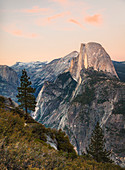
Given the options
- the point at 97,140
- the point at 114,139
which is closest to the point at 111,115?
the point at 114,139

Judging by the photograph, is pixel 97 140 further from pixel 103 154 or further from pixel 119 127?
pixel 119 127

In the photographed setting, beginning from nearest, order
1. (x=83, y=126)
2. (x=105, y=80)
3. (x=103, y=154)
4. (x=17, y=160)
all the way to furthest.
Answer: (x=17, y=160), (x=103, y=154), (x=83, y=126), (x=105, y=80)

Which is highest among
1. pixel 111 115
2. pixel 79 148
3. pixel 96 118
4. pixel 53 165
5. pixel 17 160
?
pixel 17 160

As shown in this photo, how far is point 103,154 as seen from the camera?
120ft

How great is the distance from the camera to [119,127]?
147875 mm

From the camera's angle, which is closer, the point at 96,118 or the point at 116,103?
the point at 116,103

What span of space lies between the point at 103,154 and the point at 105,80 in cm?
17038

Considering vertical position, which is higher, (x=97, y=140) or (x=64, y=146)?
(x=64, y=146)

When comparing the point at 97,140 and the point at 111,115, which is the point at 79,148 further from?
the point at 97,140

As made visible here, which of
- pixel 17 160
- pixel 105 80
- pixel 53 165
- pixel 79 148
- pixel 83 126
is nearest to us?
pixel 17 160

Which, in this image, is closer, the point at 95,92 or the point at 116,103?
the point at 116,103

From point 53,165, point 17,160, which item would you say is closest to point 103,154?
point 53,165

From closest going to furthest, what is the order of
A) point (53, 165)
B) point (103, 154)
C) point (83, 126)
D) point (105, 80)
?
point (53, 165)
point (103, 154)
point (83, 126)
point (105, 80)

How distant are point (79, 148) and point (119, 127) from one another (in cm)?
5850
